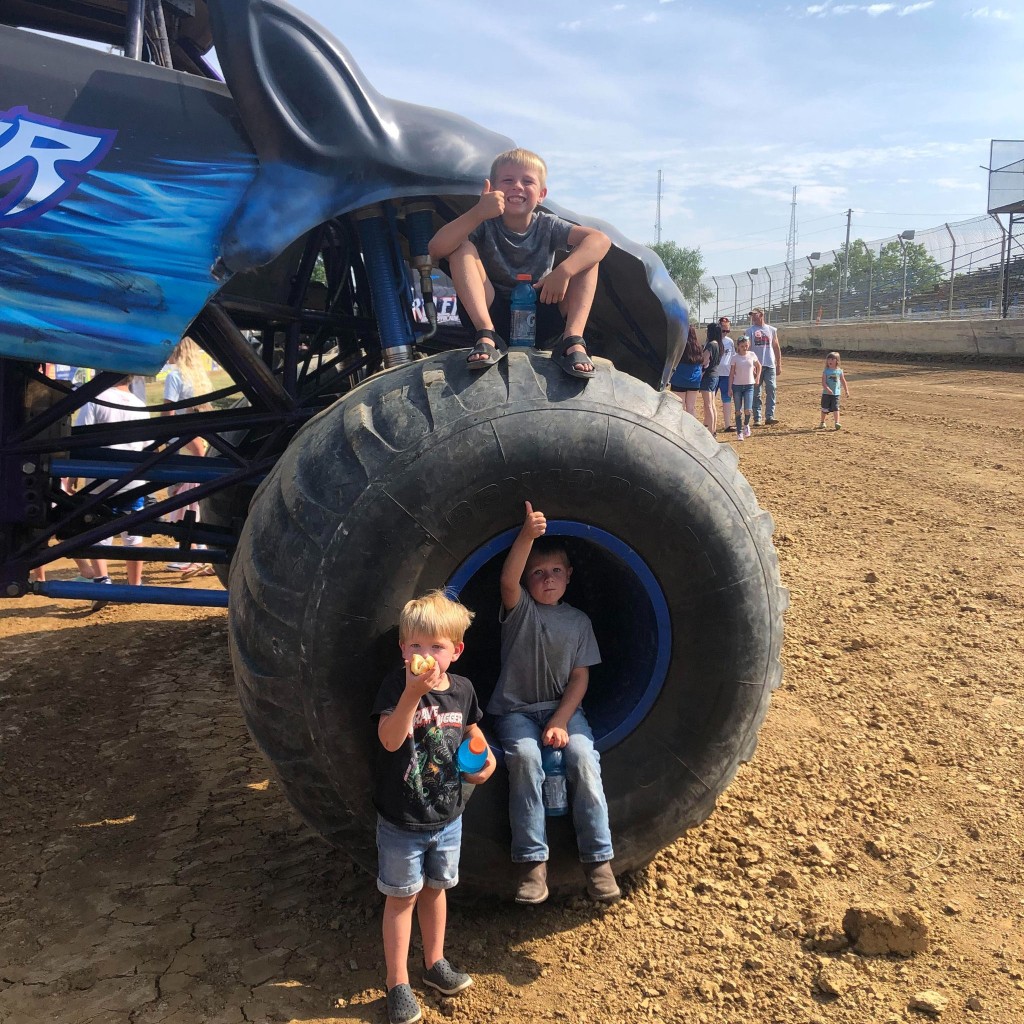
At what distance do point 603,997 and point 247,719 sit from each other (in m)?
1.22

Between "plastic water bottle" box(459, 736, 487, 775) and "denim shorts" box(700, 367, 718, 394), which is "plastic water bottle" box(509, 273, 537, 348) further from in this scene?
"denim shorts" box(700, 367, 718, 394)

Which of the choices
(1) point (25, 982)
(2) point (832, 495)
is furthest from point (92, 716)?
(2) point (832, 495)

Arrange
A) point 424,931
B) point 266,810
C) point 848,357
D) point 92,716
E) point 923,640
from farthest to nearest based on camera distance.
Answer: point 848,357, point 923,640, point 92,716, point 266,810, point 424,931

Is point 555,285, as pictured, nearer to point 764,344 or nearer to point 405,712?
point 405,712

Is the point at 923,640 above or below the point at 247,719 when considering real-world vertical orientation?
below

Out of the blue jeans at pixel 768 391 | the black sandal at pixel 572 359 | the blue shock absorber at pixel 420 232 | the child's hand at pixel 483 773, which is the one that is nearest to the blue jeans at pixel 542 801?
the child's hand at pixel 483 773

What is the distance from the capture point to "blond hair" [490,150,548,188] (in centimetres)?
288

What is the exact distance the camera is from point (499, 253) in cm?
298

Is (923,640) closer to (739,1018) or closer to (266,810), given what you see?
(739,1018)

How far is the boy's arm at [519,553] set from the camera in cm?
250

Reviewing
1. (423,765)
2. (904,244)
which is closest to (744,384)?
(423,765)

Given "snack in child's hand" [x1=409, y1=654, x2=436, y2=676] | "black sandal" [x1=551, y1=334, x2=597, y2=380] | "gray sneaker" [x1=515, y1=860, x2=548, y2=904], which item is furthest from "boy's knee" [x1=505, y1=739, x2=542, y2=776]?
"black sandal" [x1=551, y1=334, x2=597, y2=380]

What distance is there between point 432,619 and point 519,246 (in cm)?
137

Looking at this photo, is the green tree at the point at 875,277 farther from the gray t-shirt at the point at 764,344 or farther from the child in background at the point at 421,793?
the child in background at the point at 421,793
